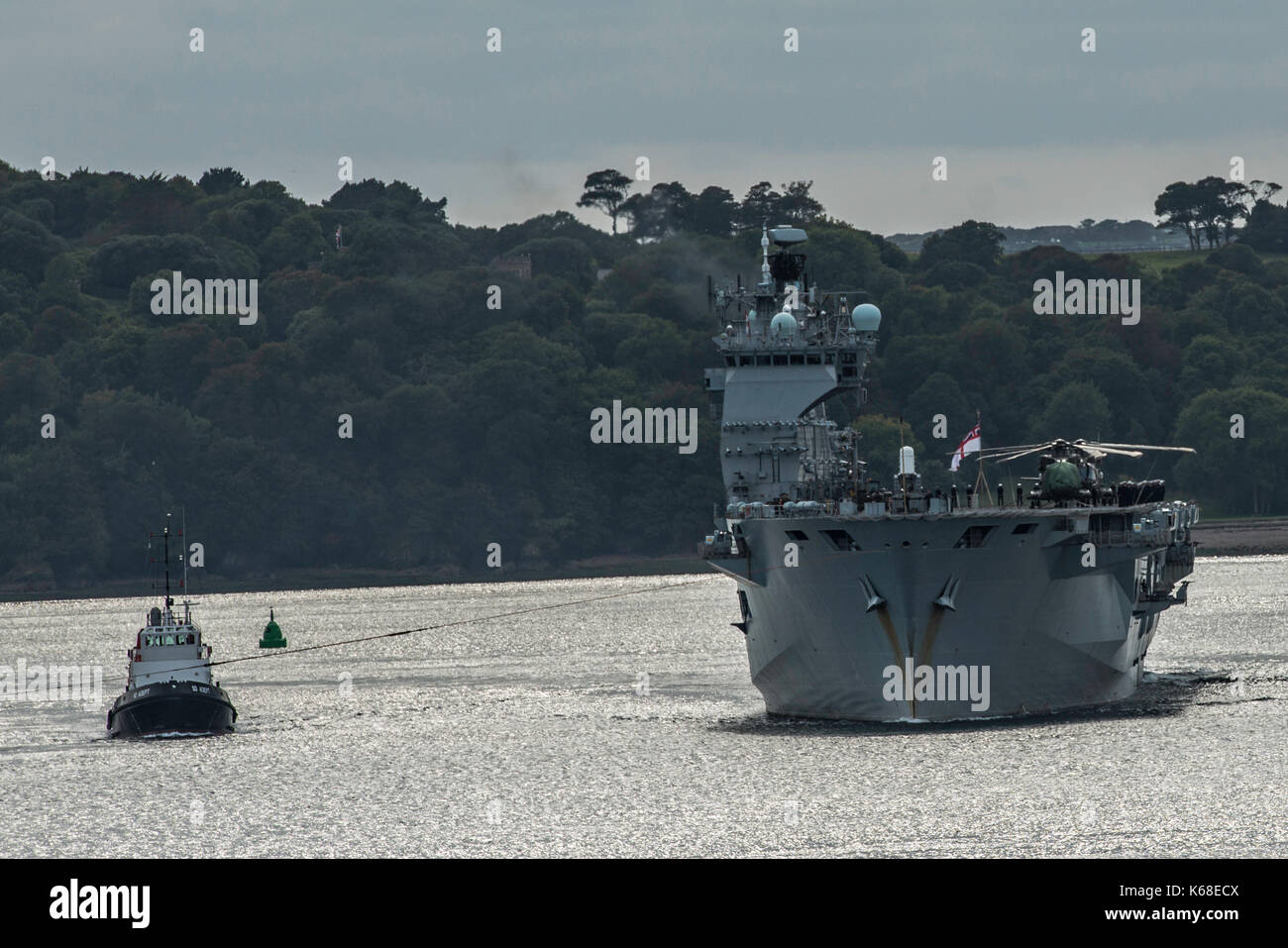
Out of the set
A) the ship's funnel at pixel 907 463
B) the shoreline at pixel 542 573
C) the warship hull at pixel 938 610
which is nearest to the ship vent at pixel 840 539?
the warship hull at pixel 938 610

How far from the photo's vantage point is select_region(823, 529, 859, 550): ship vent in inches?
2188

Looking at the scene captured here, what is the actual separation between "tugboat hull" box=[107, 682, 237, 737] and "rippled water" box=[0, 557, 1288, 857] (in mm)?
1049

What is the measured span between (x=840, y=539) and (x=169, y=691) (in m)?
23.8

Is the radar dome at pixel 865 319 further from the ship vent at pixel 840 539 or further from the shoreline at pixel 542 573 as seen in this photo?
the shoreline at pixel 542 573

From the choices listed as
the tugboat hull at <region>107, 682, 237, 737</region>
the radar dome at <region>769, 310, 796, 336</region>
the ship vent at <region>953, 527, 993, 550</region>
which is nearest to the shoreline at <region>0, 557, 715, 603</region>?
the radar dome at <region>769, 310, 796, 336</region>

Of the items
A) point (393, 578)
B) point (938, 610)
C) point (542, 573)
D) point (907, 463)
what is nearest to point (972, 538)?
point (938, 610)

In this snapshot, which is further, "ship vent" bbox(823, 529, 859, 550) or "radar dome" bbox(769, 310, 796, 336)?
"radar dome" bbox(769, 310, 796, 336)

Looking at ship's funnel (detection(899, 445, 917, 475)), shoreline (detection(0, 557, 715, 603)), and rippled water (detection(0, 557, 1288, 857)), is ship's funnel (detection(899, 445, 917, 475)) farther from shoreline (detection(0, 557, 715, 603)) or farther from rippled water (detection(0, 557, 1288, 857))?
shoreline (detection(0, 557, 715, 603))

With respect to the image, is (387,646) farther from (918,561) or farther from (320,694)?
(918,561)

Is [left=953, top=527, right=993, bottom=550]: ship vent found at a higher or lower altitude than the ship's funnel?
lower

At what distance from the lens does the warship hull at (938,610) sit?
179 feet

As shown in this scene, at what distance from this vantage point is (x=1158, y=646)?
321 feet
